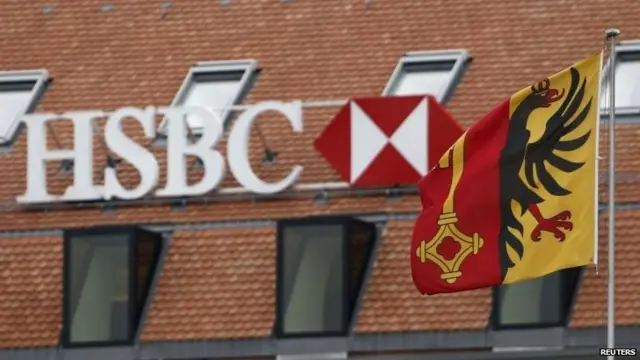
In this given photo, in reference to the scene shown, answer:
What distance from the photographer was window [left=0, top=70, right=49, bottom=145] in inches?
3209

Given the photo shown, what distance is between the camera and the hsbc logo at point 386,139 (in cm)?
7612

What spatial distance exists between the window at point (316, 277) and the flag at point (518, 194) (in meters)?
13.6

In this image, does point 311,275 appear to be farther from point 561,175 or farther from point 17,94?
point 561,175

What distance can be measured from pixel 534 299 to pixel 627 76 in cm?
673

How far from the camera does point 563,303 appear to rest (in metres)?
72.6

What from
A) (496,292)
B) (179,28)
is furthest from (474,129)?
(179,28)

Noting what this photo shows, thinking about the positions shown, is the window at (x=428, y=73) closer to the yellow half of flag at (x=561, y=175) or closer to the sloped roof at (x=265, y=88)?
the sloped roof at (x=265, y=88)

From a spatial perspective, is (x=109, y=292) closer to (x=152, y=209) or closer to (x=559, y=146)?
(x=152, y=209)

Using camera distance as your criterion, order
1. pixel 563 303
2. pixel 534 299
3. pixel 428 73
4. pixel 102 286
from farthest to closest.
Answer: pixel 428 73, pixel 102 286, pixel 534 299, pixel 563 303

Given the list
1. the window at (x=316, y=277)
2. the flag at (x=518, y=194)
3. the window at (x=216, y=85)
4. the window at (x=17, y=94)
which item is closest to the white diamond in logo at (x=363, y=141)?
the window at (x=316, y=277)

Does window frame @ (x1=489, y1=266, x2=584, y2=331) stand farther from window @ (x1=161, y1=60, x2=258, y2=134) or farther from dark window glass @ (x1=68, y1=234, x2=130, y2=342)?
window @ (x1=161, y1=60, x2=258, y2=134)

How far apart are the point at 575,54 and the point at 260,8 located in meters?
8.18

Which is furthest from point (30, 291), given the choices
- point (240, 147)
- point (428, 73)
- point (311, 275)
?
point (428, 73)

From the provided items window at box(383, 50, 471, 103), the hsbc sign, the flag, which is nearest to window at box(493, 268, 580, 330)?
the hsbc sign
